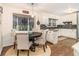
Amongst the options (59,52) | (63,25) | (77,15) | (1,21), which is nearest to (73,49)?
(59,52)

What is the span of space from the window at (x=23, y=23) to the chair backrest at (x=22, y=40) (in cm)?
11

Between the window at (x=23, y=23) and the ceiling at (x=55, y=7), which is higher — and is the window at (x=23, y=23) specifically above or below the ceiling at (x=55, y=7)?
below

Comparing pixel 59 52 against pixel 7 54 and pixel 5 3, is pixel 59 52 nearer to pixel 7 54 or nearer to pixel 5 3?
pixel 7 54

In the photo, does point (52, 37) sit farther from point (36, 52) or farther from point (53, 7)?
point (53, 7)

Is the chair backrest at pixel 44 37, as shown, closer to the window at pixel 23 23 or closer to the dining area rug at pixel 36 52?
the dining area rug at pixel 36 52

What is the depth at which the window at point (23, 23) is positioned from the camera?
196 cm

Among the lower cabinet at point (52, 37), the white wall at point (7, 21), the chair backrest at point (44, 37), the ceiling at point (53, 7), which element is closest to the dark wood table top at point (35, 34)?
the chair backrest at point (44, 37)

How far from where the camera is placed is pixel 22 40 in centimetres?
202

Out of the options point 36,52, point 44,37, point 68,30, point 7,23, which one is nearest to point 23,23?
point 7,23

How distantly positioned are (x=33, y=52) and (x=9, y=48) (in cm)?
44

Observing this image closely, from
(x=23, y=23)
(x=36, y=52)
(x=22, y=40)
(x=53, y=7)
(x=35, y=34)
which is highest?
(x=53, y=7)

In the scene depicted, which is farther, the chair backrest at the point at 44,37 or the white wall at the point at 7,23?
the chair backrest at the point at 44,37

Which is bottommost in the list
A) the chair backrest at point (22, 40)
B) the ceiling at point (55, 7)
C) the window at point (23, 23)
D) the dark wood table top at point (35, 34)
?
the chair backrest at point (22, 40)

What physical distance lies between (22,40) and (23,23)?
31 cm
